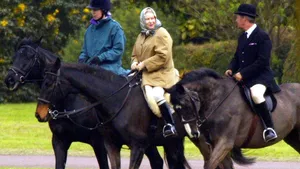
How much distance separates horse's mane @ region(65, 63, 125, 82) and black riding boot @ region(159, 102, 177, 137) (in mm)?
700

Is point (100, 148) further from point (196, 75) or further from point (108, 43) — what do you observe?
point (196, 75)

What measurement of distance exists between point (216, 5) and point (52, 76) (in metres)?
16.4

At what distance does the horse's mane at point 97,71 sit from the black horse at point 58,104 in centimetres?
41

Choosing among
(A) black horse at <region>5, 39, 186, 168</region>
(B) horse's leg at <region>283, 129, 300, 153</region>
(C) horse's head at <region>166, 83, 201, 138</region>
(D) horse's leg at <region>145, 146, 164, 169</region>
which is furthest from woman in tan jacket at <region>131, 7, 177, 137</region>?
(B) horse's leg at <region>283, 129, 300, 153</region>

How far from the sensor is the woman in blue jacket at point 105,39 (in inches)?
493

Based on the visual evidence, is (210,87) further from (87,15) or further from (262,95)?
(87,15)

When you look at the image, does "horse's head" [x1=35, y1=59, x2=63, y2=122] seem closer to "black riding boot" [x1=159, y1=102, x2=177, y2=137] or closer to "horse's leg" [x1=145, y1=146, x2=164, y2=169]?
"black riding boot" [x1=159, y1=102, x2=177, y2=137]

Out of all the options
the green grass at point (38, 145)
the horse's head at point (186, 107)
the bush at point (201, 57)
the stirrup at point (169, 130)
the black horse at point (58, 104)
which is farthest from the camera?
the bush at point (201, 57)

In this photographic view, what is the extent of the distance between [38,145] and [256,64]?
890 cm

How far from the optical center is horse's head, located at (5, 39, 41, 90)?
12.1m

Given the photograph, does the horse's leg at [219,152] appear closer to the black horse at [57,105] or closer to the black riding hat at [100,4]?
the black horse at [57,105]

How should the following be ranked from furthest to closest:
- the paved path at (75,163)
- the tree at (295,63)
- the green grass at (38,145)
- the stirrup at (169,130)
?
the tree at (295,63) → the green grass at (38,145) → the paved path at (75,163) → the stirrup at (169,130)

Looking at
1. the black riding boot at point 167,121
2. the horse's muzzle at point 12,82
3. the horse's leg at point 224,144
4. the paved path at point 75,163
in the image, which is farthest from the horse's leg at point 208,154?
the paved path at point 75,163

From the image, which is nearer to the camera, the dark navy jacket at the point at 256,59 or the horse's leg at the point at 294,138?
the dark navy jacket at the point at 256,59
